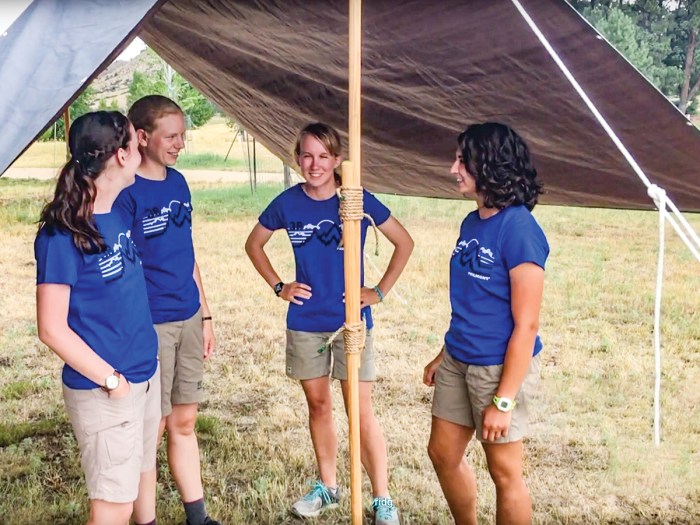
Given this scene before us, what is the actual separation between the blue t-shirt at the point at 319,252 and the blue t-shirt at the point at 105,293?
0.76m

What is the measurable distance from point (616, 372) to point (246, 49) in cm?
347

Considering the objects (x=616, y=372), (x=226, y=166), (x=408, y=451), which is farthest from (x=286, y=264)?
(x=226, y=166)

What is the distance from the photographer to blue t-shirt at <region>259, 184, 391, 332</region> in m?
2.70

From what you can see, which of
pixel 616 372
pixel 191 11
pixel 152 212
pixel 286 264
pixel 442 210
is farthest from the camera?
pixel 442 210

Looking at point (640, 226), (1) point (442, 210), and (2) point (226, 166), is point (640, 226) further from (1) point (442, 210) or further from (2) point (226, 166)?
(2) point (226, 166)

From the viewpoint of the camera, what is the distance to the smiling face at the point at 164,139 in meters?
2.46

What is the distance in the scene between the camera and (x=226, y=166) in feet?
76.1

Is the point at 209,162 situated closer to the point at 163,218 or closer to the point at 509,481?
the point at 163,218

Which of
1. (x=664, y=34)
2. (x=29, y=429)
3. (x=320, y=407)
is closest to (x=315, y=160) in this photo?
(x=320, y=407)

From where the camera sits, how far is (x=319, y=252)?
2.71m

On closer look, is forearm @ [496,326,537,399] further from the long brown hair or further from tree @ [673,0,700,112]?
tree @ [673,0,700,112]

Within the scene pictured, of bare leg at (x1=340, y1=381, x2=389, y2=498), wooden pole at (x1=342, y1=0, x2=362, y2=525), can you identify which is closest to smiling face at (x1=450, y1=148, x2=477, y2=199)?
wooden pole at (x1=342, y1=0, x2=362, y2=525)

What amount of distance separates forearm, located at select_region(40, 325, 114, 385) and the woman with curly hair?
3.42 feet

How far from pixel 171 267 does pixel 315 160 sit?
64 centimetres
